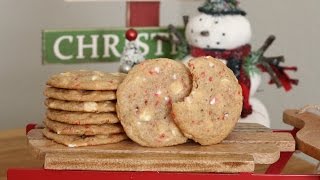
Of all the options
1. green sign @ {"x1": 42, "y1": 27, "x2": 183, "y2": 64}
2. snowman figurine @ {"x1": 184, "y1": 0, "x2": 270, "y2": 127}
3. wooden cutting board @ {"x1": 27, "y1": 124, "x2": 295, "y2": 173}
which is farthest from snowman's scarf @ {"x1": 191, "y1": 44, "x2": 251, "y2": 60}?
wooden cutting board @ {"x1": 27, "y1": 124, "x2": 295, "y2": 173}

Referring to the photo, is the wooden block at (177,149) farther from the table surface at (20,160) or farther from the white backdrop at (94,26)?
the white backdrop at (94,26)

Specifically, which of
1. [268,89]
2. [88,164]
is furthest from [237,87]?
[268,89]

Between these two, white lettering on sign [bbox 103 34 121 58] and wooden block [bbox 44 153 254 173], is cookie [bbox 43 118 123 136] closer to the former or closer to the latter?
wooden block [bbox 44 153 254 173]

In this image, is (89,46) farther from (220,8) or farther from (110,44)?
(220,8)

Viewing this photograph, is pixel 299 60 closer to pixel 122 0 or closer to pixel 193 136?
pixel 122 0

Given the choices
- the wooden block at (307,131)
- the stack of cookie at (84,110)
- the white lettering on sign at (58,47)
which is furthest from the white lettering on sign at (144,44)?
the stack of cookie at (84,110)
